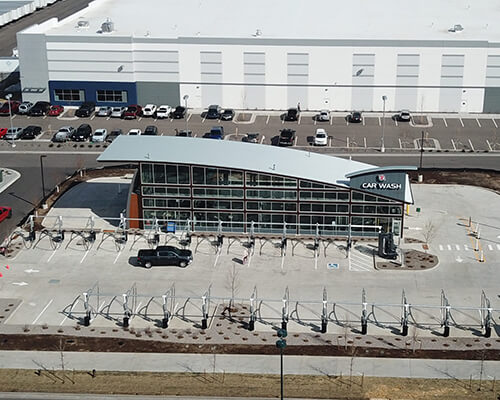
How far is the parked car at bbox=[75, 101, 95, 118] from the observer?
10719cm

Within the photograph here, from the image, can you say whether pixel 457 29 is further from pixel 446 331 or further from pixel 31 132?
pixel 446 331

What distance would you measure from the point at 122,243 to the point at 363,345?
23187 mm

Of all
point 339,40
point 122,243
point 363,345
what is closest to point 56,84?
point 339,40

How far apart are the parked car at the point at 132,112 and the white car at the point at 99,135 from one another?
253 inches

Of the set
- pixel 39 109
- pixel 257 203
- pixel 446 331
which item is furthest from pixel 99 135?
pixel 446 331

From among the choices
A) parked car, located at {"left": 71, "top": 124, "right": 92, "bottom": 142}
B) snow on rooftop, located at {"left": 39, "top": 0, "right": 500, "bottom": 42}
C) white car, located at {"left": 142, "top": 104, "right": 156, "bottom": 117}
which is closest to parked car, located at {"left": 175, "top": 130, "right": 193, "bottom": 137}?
white car, located at {"left": 142, "top": 104, "right": 156, "bottom": 117}

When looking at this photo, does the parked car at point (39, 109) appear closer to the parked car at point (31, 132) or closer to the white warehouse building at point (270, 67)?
the white warehouse building at point (270, 67)

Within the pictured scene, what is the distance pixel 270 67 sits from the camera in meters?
109

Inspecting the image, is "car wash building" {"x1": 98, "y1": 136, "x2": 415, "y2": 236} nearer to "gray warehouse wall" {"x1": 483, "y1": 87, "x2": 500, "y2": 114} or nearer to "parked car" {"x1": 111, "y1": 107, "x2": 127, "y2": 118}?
"parked car" {"x1": 111, "y1": 107, "x2": 127, "y2": 118}

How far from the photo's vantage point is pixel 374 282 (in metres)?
66.5

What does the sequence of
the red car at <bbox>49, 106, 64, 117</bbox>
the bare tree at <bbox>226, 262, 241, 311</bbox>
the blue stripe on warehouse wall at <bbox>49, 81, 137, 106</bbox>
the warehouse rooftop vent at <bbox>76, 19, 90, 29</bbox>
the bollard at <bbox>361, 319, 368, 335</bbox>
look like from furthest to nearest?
the warehouse rooftop vent at <bbox>76, 19, 90, 29</bbox>
the blue stripe on warehouse wall at <bbox>49, 81, 137, 106</bbox>
the red car at <bbox>49, 106, 64, 117</bbox>
the bare tree at <bbox>226, 262, 241, 311</bbox>
the bollard at <bbox>361, 319, 368, 335</bbox>

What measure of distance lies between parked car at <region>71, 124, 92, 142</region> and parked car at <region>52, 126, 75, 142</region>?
1.73ft

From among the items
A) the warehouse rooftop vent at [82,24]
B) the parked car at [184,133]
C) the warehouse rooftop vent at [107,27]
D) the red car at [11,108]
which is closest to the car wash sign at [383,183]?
the parked car at [184,133]

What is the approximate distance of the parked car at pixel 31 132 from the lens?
100 m
